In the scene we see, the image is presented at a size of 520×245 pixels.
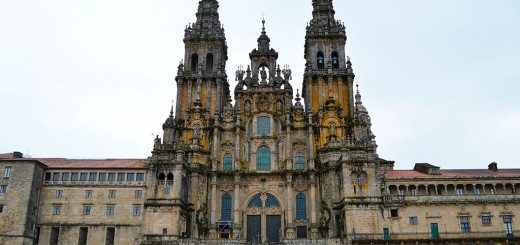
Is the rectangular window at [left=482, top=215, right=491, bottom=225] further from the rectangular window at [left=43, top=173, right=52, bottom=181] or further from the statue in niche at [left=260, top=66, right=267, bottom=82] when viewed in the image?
the rectangular window at [left=43, top=173, right=52, bottom=181]

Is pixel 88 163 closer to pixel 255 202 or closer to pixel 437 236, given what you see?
pixel 255 202

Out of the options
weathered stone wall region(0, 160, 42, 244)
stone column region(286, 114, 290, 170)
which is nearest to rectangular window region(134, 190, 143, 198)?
weathered stone wall region(0, 160, 42, 244)

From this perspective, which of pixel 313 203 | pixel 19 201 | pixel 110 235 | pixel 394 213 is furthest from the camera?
pixel 313 203

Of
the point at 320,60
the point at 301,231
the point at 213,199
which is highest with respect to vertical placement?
the point at 320,60

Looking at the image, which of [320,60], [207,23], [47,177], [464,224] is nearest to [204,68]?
[207,23]

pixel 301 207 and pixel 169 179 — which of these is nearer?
pixel 169 179

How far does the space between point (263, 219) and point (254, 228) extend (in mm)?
1611

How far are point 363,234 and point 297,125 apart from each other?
17.8 meters

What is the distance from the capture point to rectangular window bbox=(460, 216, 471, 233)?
5347 cm

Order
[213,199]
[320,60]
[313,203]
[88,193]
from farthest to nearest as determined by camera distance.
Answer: [320,60], [213,199], [313,203], [88,193]

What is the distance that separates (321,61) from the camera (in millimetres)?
68000

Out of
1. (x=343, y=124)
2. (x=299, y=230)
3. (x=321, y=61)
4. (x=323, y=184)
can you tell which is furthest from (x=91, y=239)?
(x=321, y=61)

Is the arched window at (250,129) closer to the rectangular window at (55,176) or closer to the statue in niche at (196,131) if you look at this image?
the statue in niche at (196,131)

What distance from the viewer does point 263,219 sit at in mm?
58594
